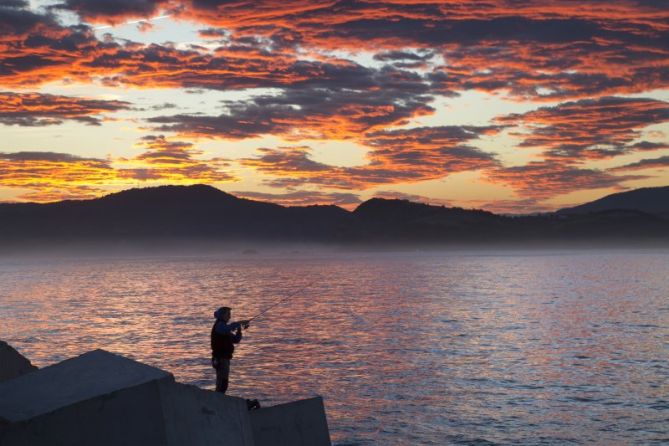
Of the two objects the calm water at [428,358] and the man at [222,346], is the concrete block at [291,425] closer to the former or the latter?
the man at [222,346]

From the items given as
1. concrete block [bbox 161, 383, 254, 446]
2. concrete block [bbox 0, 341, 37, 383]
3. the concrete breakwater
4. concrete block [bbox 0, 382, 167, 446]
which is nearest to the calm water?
concrete block [bbox 0, 341, 37, 383]

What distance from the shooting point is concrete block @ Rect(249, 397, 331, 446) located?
38.2 feet

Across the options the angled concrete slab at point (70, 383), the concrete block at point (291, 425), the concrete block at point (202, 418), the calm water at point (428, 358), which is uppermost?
the angled concrete slab at point (70, 383)

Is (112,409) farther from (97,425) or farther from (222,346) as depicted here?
(222,346)

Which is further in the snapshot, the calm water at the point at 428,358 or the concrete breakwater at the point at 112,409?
the calm water at the point at 428,358

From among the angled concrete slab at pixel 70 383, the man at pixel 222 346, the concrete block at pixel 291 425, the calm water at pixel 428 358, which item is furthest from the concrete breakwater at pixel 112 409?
the calm water at pixel 428 358

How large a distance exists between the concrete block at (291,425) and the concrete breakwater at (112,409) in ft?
2.96

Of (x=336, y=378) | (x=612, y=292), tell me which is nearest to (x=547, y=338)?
(x=336, y=378)

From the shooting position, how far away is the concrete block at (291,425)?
1164 cm

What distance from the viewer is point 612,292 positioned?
242 feet

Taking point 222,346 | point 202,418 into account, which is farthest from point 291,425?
point 222,346

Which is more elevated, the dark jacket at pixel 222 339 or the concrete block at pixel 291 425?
the dark jacket at pixel 222 339

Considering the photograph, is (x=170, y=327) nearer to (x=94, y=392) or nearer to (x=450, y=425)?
(x=450, y=425)

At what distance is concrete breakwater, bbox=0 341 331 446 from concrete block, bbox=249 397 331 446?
2.96 feet
